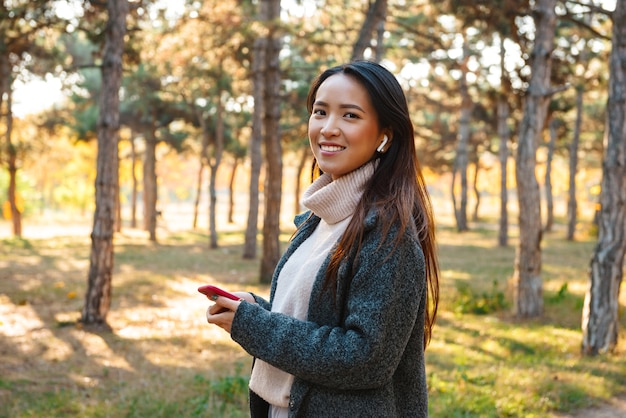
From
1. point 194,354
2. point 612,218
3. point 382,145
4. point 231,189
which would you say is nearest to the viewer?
point 382,145

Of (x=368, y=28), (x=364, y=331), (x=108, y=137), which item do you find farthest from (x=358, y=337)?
(x=368, y=28)

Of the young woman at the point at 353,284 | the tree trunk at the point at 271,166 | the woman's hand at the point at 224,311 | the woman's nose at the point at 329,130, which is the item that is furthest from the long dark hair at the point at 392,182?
the tree trunk at the point at 271,166

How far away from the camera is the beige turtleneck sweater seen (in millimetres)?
1902

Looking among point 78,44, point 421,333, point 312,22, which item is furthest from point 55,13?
point 78,44

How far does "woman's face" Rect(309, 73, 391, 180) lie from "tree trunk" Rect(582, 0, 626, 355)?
5.81 meters

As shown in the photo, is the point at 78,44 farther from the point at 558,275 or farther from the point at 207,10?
the point at 558,275

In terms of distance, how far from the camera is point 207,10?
14367 millimetres

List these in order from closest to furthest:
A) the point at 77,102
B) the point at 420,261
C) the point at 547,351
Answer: the point at 420,261
the point at 547,351
the point at 77,102

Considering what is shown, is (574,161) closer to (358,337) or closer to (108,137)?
(108,137)

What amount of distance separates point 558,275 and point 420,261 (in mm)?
12837

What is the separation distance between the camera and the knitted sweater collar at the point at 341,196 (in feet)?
6.29

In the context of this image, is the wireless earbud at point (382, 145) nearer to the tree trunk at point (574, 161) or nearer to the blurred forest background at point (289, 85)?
the blurred forest background at point (289, 85)

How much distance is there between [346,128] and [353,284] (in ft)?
1.60

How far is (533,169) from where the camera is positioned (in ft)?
30.5
